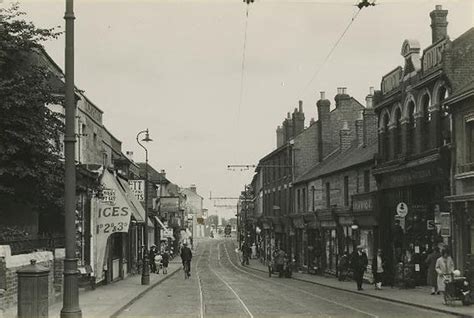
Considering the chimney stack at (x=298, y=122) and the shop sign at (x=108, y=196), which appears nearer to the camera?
the shop sign at (x=108, y=196)

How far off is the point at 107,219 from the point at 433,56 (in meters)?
13.9

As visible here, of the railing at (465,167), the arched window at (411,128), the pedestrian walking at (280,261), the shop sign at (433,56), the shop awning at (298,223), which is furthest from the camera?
the shop awning at (298,223)

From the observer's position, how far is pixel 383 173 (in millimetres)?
30641

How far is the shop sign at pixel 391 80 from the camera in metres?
30.1

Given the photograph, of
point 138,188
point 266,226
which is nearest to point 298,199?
point 138,188

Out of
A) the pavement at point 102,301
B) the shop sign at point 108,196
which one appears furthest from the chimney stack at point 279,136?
the shop sign at point 108,196

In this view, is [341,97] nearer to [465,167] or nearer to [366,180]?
[366,180]

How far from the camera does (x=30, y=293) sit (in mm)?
14125

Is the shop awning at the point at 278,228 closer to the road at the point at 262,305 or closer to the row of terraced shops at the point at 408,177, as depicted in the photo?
the row of terraced shops at the point at 408,177

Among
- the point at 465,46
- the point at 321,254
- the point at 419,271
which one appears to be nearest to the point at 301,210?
the point at 321,254

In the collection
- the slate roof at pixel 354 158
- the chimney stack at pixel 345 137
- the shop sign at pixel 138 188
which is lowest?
the shop sign at pixel 138 188

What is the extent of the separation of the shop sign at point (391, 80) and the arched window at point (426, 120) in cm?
305

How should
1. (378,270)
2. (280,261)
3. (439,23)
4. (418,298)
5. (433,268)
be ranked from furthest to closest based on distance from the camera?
(280,261), (378,270), (439,23), (433,268), (418,298)

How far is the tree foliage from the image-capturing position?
19.1 metres
